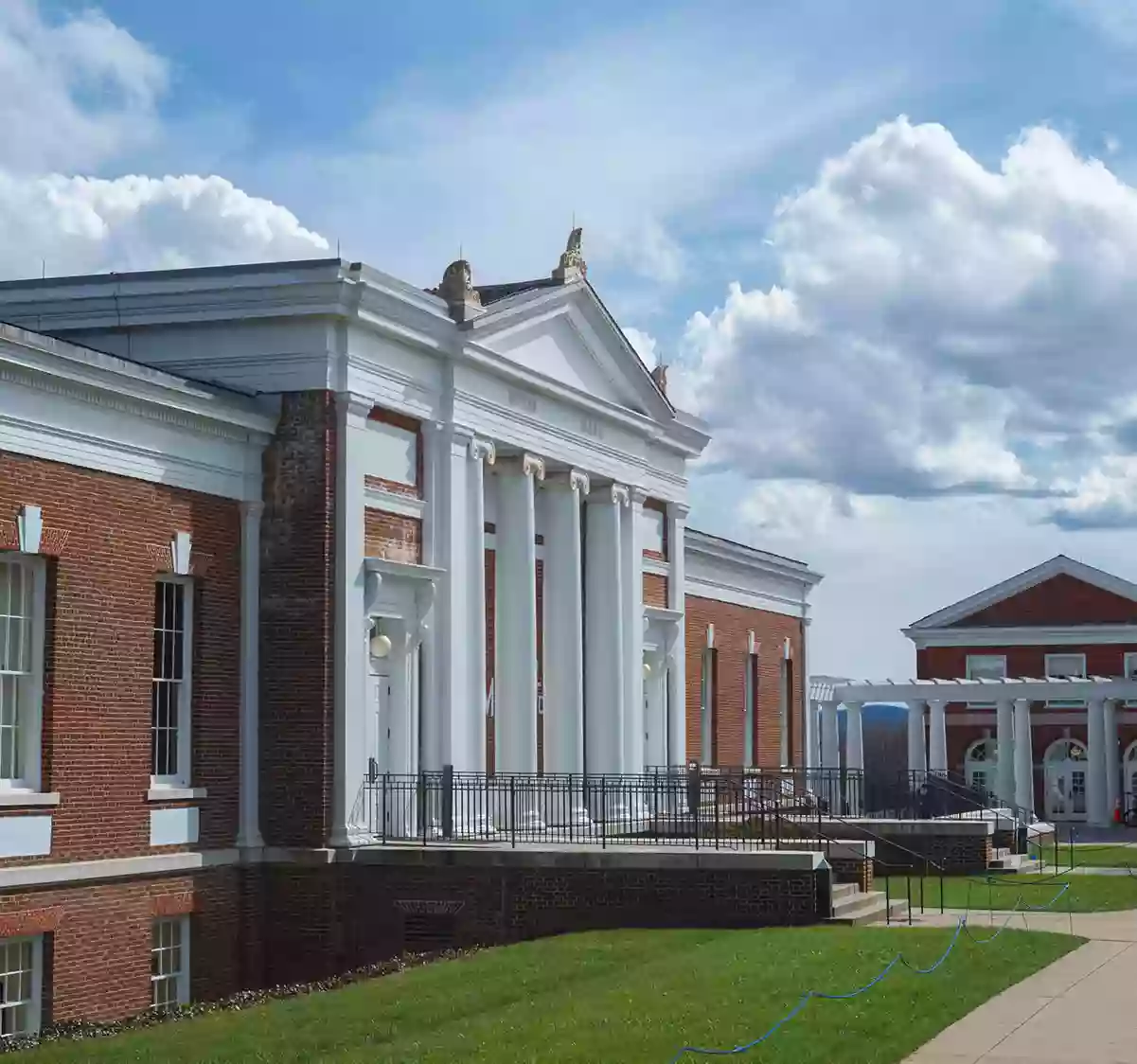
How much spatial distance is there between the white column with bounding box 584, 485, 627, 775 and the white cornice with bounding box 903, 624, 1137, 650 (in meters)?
38.8

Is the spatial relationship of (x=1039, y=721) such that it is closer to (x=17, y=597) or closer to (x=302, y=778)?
(x=302, y=778)

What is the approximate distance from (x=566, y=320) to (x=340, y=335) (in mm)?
7361

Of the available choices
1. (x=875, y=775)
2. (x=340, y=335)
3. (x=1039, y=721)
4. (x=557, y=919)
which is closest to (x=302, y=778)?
(x=557, y=919)

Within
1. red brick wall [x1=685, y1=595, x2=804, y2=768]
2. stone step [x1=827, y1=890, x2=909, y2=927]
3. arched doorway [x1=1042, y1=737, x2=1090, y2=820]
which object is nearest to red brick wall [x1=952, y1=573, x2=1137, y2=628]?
arched doorway [x1=1042, y1=737, x2=1090, y2=820]

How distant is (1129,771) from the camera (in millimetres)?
67250

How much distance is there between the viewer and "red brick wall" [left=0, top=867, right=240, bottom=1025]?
21.5 m

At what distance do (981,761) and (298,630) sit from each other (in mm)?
47615

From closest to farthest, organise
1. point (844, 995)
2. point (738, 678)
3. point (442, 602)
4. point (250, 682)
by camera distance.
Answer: point (844, 995)
point (250, 682)
point (442, 602)
point (738, 678)

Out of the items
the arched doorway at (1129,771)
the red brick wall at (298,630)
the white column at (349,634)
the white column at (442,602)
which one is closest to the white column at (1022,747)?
the arched doorway at (1129,771)

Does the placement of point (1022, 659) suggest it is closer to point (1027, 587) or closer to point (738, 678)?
point (1027, 587)

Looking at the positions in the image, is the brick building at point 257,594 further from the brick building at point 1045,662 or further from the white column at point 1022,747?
the brick building at point 1045,662

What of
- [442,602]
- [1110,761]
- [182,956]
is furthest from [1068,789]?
[182,956]

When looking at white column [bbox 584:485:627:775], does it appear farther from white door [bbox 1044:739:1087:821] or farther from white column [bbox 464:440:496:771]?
white door [bbox 1044:739:1087:821]

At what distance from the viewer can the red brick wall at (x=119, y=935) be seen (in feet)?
70.4
